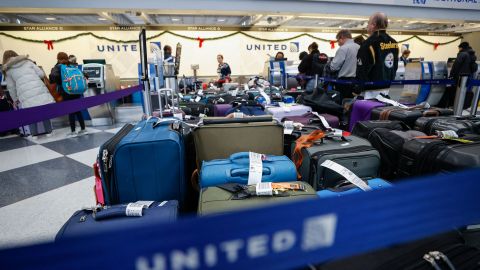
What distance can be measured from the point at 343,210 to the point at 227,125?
115 centimetres

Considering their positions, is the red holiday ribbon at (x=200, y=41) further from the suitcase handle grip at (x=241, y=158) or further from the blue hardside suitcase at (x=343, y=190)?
the blue hardside suitcase at (x=343, y=190)

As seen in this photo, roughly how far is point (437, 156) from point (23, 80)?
5230 mm

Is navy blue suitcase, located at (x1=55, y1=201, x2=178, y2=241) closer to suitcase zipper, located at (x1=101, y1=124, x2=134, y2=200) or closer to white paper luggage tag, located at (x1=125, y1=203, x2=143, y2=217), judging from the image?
white paper luggage tag, located at (x1=125, y1=203, x2=143, y2=217)

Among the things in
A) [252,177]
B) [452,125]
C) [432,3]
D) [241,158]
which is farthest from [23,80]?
[432,3]

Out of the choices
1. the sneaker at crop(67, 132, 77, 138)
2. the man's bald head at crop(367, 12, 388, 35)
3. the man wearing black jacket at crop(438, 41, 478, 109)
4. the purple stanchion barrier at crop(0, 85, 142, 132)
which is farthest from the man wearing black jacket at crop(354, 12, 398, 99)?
the sneaker at crop(67, 132, 77, 138)

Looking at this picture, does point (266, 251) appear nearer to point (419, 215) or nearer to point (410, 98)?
point (419, 215)

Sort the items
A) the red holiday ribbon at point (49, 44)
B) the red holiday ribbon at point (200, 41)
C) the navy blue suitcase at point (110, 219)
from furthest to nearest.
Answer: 1. the red holiday ribbon at point (200, 41)
2. the red holiday ribbon at point (49, 44)
3. the navy blue suitcase at point (110, 219)

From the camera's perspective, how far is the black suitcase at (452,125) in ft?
5.44

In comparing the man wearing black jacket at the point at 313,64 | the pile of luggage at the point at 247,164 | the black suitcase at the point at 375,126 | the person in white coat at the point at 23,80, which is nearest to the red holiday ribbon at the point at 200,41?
the man wearing black jacket at the point at 313,64

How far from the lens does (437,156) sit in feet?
4.08

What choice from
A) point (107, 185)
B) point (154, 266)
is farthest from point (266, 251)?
point (107, 185)

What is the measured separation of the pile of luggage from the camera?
1.05 metres

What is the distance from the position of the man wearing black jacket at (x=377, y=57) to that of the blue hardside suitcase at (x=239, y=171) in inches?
84.9

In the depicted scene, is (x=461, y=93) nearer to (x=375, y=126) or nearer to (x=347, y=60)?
(x=347, y=60)
